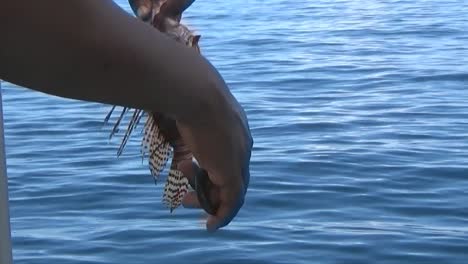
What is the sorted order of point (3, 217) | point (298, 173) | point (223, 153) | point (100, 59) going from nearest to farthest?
Result: point (100, 59)
point (223, 153)
point (3, 217)
point (298, 173)

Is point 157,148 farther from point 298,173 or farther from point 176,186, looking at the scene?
point 298,173

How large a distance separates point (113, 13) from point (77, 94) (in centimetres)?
5

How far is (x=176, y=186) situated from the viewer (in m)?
0.87

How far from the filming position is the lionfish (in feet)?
2.70

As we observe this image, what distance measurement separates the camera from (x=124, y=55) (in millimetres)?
689

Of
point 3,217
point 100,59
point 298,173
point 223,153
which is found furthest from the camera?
point 298,173

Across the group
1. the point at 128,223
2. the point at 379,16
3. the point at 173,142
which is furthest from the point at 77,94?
the point at 379,16

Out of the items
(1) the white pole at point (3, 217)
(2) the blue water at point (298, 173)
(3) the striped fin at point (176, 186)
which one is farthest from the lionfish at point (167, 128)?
(2) the blue water at point (298, 173)

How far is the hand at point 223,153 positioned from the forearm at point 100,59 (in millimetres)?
18

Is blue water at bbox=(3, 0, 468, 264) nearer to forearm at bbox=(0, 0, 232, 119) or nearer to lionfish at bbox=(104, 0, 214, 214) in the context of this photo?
lionfish at bbox=(104, 0, 214, 214)

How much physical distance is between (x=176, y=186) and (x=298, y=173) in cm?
438

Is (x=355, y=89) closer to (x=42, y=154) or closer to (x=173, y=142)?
(x=42, y=154)

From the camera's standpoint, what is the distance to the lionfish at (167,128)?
0.82 meters

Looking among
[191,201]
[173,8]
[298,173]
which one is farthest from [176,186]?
[298,173]
